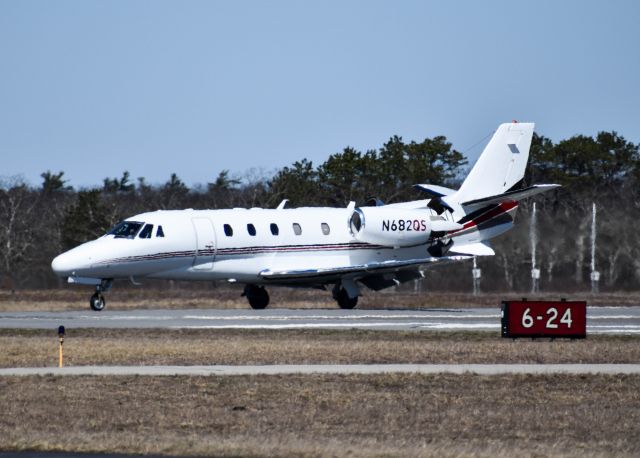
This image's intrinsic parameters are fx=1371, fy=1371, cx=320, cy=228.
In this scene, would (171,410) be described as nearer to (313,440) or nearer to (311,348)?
(313,440)

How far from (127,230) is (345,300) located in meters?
8.19

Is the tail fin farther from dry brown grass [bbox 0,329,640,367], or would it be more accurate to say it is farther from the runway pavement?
the runway pavement

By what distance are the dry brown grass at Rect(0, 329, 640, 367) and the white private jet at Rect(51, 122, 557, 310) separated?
9.13 metres

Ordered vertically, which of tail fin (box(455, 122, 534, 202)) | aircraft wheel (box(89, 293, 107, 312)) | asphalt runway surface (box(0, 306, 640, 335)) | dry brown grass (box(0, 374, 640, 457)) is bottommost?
dry brown grass (box(0, 374, 640, 457))

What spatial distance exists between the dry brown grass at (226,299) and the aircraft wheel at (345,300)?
171 centimetres

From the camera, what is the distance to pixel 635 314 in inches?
1681

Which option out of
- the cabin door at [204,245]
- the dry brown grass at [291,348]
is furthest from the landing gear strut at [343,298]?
the dry brown grass at [291,348]

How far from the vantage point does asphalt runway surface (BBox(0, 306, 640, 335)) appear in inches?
1382

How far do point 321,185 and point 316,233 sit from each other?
1153 inches

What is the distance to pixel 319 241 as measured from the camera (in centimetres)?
4591

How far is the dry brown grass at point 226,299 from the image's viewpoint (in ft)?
157

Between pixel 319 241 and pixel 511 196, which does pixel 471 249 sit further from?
pixel 319 241

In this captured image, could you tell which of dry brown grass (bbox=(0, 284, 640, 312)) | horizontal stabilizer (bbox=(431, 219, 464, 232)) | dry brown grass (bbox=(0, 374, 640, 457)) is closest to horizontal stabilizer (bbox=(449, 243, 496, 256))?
horizontal stabilizer (bbox=(431, 219, 464, 232))

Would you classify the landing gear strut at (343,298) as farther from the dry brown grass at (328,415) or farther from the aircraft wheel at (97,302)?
the dry brown grass at (328,415)
